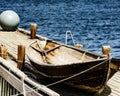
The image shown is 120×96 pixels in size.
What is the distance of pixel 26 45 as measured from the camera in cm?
2047

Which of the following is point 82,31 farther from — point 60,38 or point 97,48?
point 97,48

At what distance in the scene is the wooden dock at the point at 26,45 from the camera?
13.1 m

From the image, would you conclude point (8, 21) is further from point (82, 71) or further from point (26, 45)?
point (82, 71)

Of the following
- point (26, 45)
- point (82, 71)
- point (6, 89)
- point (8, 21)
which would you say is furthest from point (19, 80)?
point (8, 21)

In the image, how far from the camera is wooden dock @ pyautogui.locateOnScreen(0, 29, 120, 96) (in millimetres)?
13094

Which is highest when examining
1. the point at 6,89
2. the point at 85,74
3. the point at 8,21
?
the point at 85,74

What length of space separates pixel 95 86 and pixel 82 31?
127ft

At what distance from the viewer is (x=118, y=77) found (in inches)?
587

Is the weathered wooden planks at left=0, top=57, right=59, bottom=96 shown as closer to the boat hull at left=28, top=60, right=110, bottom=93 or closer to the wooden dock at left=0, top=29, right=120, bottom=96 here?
the boat hull at left=28, top=60, right=110, bottom=93

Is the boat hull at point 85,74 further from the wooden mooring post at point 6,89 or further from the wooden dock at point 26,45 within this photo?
the wooden mooring post at point 6,89

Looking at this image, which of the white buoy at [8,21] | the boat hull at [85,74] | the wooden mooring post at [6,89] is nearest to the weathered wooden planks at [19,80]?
the wooden mooring post at [6,89]

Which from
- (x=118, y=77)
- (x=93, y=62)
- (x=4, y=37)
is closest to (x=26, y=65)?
(x=118, y=77)

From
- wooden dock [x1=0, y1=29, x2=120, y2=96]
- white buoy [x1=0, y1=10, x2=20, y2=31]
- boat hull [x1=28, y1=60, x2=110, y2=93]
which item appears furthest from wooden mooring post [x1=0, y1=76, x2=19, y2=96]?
white buoy [x1=0, y1=10, x2=20, y2=31]

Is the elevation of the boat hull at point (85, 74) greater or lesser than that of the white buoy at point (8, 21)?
greater
